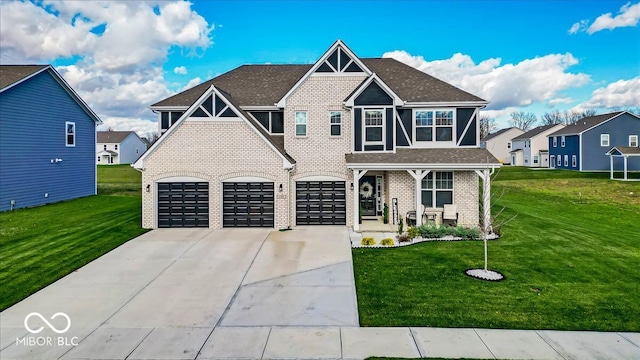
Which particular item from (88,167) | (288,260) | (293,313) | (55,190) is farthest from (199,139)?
(88,167)

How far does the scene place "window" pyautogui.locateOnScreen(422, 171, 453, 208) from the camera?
17.0m

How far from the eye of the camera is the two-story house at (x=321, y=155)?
16.6 metres

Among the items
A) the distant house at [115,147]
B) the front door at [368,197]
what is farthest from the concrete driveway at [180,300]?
the distant house at [115,147]

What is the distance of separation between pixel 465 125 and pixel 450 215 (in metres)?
4.55

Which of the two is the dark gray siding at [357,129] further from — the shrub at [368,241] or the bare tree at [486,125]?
the bare tree at [486,125]

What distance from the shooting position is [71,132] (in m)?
24.5

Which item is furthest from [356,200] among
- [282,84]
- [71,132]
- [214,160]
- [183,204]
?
[71,132]

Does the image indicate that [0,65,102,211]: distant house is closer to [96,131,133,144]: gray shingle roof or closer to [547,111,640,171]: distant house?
[96,131,133,144]: gray shingle roof

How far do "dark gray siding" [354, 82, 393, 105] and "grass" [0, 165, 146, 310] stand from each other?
453 inches

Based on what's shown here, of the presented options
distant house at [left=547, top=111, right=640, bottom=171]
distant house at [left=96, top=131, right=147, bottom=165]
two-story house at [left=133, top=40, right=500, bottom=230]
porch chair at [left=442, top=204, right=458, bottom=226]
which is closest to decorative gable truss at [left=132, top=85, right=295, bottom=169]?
two-story house at [left=133, top=40, right=500, bottom=230]

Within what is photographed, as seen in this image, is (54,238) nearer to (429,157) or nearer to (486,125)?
(429,157)

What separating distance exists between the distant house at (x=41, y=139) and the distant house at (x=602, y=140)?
53202 mm

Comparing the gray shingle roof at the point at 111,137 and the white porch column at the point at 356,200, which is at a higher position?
the gray shingle roof at the point at 111,137

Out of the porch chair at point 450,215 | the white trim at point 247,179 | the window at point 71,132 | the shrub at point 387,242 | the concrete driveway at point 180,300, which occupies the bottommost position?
the concrete driveway at point 180,300
